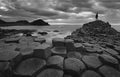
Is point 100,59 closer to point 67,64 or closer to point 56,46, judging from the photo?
point 67,64

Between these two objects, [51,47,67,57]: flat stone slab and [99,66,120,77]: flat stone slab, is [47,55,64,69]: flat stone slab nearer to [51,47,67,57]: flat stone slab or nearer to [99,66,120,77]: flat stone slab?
[51,47,67,57]: flat stone slab

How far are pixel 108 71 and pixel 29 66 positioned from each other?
6.20 feet

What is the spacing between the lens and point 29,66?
1.96m

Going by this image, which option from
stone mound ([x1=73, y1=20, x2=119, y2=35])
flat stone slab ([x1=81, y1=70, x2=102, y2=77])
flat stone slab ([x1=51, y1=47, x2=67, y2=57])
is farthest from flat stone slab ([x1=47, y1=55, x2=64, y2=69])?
stone mound ([x1=73, y1=20, x2=119, y2=35])

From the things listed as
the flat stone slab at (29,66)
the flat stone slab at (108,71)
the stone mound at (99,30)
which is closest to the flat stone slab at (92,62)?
the flat stone slab at (108,71)

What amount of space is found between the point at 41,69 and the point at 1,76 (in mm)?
756

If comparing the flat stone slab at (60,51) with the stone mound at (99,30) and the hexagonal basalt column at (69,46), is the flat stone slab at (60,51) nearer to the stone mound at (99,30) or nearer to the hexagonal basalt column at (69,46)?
the hexagonal basalt column at (69,46)

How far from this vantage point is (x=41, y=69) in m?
1.96

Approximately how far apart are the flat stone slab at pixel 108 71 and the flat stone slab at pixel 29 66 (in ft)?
4.77

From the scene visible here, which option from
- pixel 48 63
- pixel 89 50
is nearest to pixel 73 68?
pixel 48 63

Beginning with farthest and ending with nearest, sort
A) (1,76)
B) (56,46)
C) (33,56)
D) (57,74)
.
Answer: (56,46)
(33,56)
(57,74)
(1,76)

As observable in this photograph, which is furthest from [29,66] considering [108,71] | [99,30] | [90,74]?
[99,30]

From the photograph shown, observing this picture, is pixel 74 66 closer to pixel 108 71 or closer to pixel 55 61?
pixel 55 61

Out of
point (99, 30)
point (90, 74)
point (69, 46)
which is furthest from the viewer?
point (99, 30)
